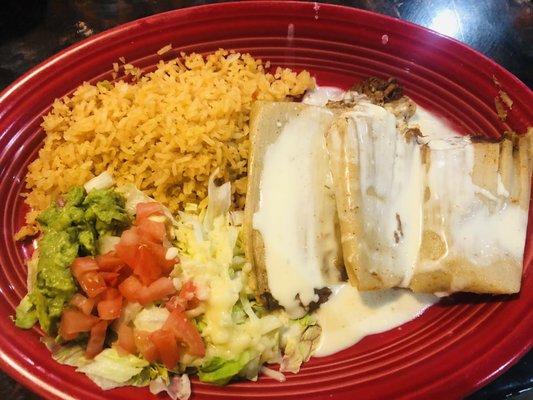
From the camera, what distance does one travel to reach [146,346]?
221 cm

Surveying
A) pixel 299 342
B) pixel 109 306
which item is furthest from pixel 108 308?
pixel 299 342

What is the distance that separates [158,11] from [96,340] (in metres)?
2.08

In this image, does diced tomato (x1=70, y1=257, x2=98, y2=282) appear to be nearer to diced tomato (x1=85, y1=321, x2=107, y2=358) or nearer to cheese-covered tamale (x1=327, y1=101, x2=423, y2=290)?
diced tomato (x1=85, y1=321, x2=107, y2=358)

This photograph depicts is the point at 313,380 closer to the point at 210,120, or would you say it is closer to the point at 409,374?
the point at 409,374

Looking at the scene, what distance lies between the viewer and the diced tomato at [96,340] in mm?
2236

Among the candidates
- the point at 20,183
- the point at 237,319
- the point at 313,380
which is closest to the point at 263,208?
the point at 237,319

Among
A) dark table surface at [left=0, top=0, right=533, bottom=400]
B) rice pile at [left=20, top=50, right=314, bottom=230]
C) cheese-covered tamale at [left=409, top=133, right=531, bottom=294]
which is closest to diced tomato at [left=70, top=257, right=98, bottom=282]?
rice pile at [left=20, top=50, right=314, bottom=230]

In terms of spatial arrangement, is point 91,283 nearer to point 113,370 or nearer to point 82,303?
point 82,303

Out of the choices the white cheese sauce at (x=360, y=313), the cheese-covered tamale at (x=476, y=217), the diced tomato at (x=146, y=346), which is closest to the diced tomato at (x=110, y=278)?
the diced tomato at (x=146, y=346)

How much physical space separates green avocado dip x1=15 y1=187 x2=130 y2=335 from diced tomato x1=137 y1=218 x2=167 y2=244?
0.10 meters

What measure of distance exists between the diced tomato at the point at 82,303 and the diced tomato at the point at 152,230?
335mm

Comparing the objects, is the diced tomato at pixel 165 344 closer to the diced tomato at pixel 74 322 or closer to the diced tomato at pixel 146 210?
the diced tomato at pixel 74 322

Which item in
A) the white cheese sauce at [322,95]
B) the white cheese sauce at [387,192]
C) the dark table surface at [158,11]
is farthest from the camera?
the dark table surface at [158,11]

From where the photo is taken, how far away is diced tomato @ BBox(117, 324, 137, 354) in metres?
2.25
